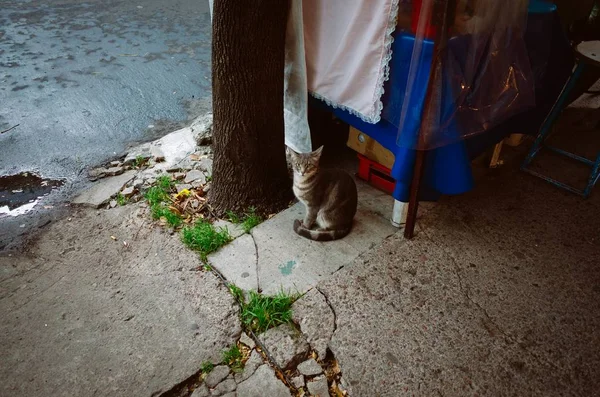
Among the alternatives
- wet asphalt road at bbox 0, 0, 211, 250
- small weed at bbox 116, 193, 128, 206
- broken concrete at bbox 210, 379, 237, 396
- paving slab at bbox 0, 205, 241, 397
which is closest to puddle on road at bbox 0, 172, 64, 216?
wet asphalt road at bbox 0, 0, 211, 250

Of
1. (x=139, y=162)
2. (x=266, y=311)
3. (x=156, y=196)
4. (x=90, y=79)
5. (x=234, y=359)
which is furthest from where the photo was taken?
(x=90, y=79)

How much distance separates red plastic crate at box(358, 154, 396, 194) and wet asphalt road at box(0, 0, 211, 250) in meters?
2.13

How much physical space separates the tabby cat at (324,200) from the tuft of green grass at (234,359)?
92cm

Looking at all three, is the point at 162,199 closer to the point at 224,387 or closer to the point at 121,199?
the point at 121,199

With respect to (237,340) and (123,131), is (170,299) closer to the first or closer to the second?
(237,340)

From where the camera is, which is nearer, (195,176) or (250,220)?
(250,220)

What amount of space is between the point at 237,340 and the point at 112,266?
104cm

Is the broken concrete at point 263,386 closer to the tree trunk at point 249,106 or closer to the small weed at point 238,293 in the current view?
the small weed at point 238,293

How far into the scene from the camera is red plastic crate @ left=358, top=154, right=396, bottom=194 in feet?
10.1

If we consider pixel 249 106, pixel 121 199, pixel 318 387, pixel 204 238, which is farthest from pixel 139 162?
pixel 318 387

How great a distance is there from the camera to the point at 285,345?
6.97ft

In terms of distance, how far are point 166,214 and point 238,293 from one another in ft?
3.08

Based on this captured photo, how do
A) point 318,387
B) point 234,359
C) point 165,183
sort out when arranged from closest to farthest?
point 318,387 < point 234,359 < point 165,183

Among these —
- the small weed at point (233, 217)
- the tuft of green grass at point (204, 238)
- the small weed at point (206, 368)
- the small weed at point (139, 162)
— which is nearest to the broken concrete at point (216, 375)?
the small weed at point (206, 368)
